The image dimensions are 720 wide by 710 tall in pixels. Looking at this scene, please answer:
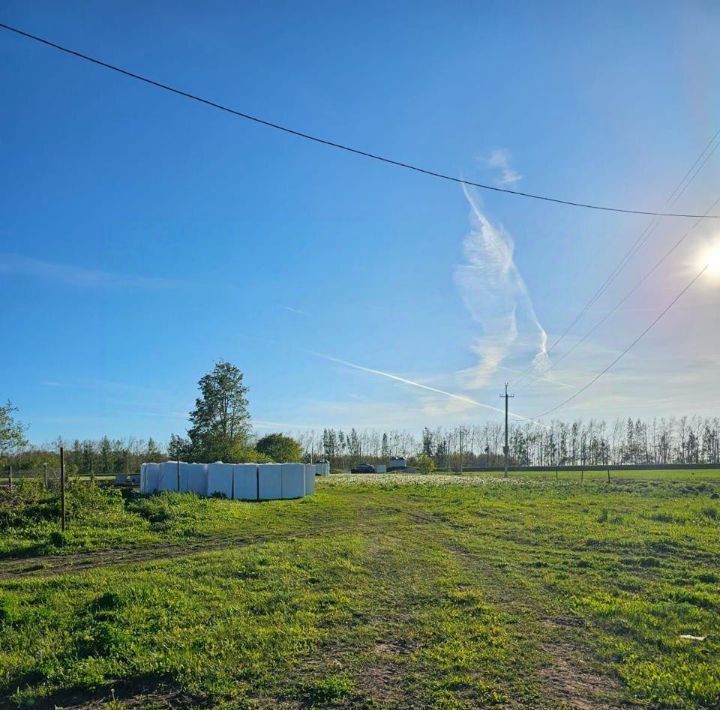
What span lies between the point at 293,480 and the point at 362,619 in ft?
67.2

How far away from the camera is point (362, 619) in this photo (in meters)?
6.89

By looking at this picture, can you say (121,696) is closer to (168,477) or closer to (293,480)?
(168,477)

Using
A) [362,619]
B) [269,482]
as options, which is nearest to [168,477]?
[269,482]

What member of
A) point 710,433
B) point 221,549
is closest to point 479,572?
point 221,549

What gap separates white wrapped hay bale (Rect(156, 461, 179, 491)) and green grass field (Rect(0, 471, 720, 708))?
968 cm

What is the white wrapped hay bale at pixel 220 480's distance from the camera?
24.7m

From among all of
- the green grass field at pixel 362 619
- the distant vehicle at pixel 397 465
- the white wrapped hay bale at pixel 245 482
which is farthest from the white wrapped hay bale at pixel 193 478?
A: the distant vehicle at pixel 397 465

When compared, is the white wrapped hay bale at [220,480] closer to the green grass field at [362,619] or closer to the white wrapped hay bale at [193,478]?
the white wrapped hay bale at [193,478]

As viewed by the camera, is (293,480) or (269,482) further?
(293,480)

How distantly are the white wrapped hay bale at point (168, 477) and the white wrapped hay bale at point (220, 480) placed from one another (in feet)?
4.61

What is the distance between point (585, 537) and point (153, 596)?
32.5ft

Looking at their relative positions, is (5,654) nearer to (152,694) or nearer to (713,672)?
(152,694)

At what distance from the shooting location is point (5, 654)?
19.4 feet

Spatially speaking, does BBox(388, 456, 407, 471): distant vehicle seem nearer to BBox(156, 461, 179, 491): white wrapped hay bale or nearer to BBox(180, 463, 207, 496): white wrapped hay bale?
BBox(180, 463, 207, 496): white wrapped hay bale
